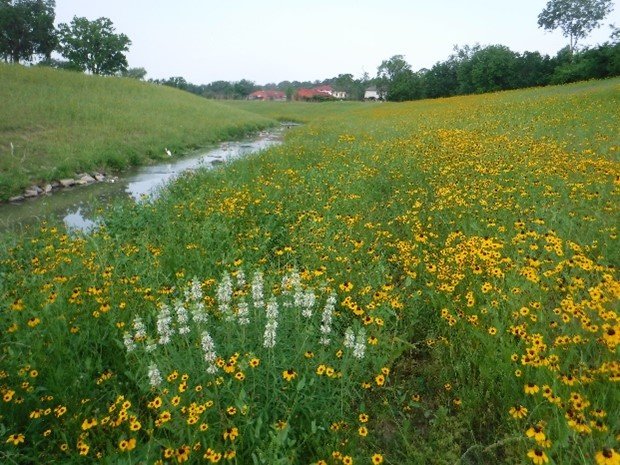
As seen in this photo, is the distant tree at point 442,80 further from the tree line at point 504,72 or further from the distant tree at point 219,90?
the distant tree at point 219,90

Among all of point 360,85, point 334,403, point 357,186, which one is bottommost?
point 334,403

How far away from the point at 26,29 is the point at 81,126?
1698 inches

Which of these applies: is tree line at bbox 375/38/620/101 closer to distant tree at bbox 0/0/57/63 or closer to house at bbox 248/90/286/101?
distant tree at bbox 0/0/57/63

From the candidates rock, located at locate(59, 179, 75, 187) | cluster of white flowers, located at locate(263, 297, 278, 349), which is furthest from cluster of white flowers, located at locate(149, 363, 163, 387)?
rock, located at locate(59, 179, 75, 187)

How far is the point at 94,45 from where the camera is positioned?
56969 millimetres

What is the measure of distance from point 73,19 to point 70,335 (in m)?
66.6

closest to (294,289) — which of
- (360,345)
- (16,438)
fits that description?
(360,345)

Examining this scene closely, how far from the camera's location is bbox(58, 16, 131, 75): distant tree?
55.2m

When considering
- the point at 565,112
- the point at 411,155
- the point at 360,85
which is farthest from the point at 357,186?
the point at 360,85

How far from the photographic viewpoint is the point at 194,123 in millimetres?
27797

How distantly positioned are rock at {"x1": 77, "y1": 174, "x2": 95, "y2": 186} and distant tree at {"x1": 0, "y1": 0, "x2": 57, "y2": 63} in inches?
1785

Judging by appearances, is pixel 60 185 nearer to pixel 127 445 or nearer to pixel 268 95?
pixel 127 445

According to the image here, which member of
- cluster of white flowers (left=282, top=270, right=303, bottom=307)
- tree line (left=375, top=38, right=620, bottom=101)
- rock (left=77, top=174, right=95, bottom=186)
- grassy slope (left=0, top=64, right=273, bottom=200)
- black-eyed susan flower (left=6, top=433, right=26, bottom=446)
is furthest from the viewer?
tree line (left=375, top=38, right=620, bottom=101)

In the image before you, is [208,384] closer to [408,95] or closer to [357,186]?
[357,186]
